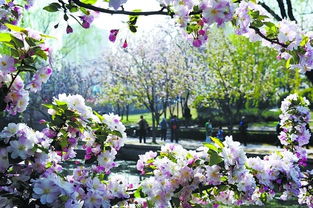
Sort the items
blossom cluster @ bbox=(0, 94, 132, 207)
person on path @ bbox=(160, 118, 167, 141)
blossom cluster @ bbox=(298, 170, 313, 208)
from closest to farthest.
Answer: blossom cluster @ bbox=(0, 94, 132, 207)
blossom cluster @ bbox=(298, 170, 313, 208)
person on path @ bbox=(160, 118, 167, 141)

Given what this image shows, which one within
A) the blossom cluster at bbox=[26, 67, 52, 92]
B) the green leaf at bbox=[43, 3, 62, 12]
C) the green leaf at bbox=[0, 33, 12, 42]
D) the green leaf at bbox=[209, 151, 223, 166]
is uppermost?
the green leaf at bbox=[43, 3, 62, 12]

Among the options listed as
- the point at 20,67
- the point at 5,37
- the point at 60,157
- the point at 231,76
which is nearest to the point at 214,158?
the point at 60,157

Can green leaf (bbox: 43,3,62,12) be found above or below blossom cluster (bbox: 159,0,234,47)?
above

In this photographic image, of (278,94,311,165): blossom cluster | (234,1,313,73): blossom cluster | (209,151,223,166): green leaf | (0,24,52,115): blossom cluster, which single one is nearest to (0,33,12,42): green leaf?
(0,24,52,115): blossom cluster

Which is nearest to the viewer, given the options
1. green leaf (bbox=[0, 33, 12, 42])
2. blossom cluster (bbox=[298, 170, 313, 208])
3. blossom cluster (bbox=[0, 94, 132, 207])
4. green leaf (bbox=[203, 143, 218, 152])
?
blossom cluster (bbox=[0, 94, 132, 207])

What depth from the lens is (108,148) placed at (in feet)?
9.82

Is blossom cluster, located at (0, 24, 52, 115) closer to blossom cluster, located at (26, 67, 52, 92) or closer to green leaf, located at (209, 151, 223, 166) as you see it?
blossom cluster, located at (26, 67, 52, 92)

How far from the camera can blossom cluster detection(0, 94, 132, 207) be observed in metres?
1.97

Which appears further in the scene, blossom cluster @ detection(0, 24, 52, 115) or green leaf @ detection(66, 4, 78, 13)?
green leaf @ detection(66, 4, 78, 13)

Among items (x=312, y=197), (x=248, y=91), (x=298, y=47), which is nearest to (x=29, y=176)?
(x=298, y=47)

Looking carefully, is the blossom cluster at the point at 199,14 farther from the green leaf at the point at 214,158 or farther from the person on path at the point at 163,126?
the person on path at the point at 163,126

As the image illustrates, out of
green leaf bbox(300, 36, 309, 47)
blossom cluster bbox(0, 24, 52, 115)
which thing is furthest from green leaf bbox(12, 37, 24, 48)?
green leaf bbox(300, 36, 309, 47)

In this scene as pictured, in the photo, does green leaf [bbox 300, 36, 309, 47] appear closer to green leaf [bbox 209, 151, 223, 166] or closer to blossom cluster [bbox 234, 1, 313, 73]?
blossom cluster [bbox 234, 1, 313, 73]

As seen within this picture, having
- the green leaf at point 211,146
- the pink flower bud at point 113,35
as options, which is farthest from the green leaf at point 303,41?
the pink flower bud at point 113,35
